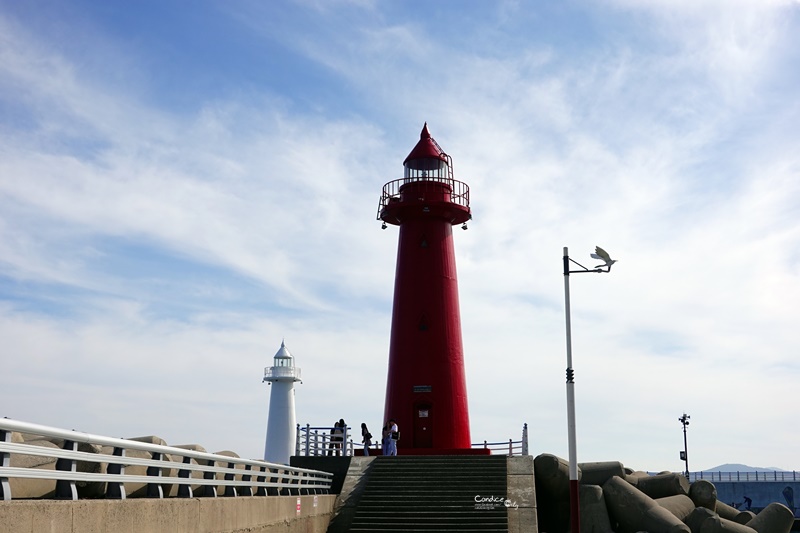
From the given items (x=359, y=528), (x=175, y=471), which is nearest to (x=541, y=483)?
(x=359, y=528)

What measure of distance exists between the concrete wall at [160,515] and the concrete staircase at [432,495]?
9.12 feet

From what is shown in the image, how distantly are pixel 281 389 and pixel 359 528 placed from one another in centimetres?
3130

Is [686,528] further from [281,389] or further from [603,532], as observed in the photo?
[281,389]

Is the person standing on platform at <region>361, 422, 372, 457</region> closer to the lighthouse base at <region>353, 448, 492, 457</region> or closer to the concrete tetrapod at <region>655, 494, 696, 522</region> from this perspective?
the lighthouse base at <region>353, 448, 492, 457</region>

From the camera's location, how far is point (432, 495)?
22.0 meters

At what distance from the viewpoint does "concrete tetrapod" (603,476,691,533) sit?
2184 centimetres

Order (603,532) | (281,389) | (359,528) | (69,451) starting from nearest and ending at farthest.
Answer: (69,451) < (359,528) < (603,532) < (281,389)

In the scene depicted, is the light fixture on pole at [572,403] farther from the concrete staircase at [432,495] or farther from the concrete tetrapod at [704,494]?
the concrete tetrapod at [704,494]

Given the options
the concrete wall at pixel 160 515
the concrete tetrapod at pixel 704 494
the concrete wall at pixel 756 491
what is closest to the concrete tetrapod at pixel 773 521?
the concrete tetrapod at pixel 704 494

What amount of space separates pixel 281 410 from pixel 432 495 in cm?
3009

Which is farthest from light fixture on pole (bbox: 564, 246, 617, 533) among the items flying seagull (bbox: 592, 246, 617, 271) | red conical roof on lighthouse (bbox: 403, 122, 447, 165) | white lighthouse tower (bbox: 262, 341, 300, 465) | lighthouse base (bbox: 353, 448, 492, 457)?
white lighthouse tower (bbox: 262, 341, 300, 465)

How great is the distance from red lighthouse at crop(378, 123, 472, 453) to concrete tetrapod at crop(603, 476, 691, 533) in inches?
267

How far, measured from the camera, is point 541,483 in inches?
942

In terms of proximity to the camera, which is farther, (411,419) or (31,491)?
(411,419)
